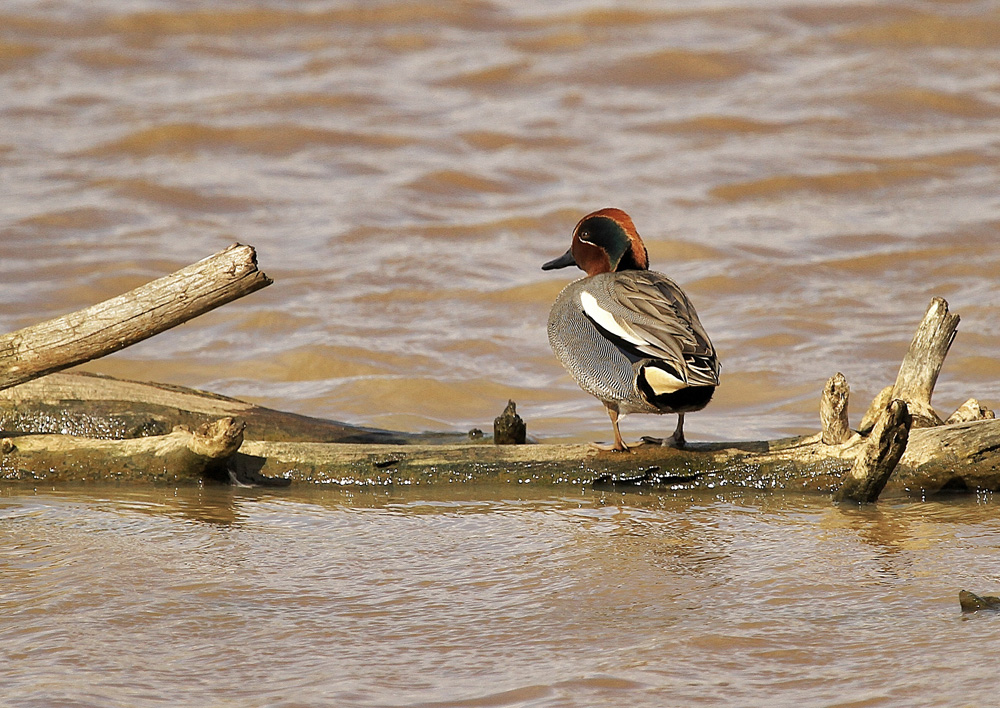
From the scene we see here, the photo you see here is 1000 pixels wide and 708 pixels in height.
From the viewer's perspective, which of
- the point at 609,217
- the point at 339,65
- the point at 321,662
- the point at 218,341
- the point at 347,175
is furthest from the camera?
the point at 339,65

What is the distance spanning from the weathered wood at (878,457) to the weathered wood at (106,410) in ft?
7.85

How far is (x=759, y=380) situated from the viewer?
8.68 metres

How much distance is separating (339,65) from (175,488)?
10955 mm

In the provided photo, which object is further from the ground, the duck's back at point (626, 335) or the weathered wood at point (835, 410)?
the duck's back at point (626, 335)

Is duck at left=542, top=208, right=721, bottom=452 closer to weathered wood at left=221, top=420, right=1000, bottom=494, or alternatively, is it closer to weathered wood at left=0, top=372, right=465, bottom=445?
weathered wood at left=221, top=420, right=1000, bottom=494

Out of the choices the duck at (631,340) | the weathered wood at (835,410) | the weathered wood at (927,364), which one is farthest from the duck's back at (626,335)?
the weathered wood at (927,364)

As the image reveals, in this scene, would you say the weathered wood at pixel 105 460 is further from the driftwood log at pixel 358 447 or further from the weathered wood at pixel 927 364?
the weathered wood at pixel 927 364

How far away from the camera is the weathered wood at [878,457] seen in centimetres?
466

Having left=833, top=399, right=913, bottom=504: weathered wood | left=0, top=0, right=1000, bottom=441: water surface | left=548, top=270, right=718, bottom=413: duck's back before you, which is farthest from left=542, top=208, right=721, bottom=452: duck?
left=0, top=0, right=1000, bottom=441: water surface

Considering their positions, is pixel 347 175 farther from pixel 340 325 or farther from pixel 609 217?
pixel 609 217

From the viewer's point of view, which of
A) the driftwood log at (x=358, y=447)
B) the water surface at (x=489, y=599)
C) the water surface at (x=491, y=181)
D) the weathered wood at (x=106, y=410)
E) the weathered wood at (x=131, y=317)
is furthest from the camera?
the water surface at (x=491, y=181)

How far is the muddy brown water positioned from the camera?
11.8ft

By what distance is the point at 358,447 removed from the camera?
5.61 metres

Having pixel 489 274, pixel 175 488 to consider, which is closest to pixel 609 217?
pixel 175 488
